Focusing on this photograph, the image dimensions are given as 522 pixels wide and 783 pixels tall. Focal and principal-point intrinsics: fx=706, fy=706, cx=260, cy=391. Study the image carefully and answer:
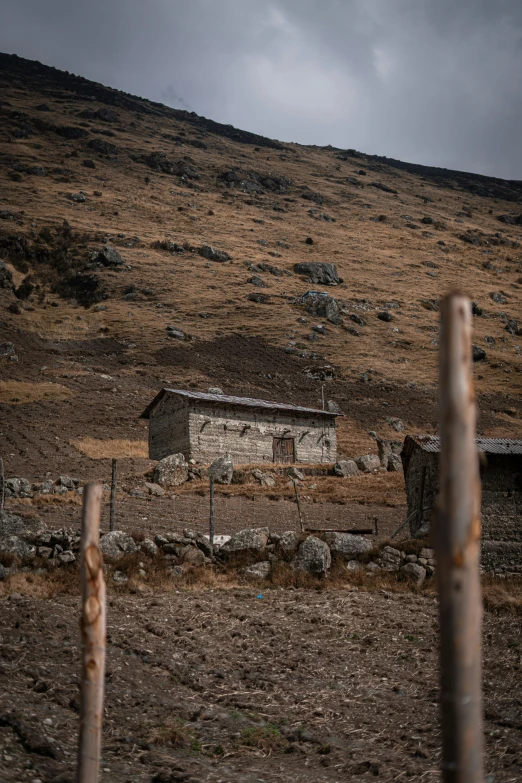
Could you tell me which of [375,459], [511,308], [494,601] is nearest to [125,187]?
[511,308]

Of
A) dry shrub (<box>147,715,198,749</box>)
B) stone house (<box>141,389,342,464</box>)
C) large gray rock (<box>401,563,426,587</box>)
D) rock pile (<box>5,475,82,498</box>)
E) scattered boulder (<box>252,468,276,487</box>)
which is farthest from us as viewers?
stone house (<box>141,389,342,464</box>)

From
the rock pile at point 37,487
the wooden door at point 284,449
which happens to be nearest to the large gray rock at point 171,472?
the rock pile at point 37,487

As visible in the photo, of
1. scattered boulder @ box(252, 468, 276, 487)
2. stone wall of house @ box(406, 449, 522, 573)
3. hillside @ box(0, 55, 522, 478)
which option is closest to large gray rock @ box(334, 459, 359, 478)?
scattered boulder @ box(252, 468, 276, 487)

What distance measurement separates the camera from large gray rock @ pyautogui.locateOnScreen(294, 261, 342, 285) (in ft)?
314

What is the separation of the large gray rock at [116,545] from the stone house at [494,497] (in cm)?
874

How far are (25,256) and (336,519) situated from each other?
76.3 metres

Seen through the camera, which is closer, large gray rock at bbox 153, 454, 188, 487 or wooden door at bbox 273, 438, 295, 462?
large gray rock at bbox 153, 454, 188, 487

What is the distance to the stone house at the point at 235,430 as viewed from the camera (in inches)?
1608

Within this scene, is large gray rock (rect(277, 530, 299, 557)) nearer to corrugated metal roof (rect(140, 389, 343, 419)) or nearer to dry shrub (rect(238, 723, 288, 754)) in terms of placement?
dry shrub (rect(238, 723, 288, 754))

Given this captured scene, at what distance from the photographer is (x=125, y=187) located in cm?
12500

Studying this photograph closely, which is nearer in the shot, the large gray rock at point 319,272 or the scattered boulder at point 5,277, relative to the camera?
the scattered boulder at point 5,277

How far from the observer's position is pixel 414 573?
54.8 feet

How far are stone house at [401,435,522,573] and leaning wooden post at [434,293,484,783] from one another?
15.7m

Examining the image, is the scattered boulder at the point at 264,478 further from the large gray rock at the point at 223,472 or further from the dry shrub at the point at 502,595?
the dry shrub at the point at 502,595
